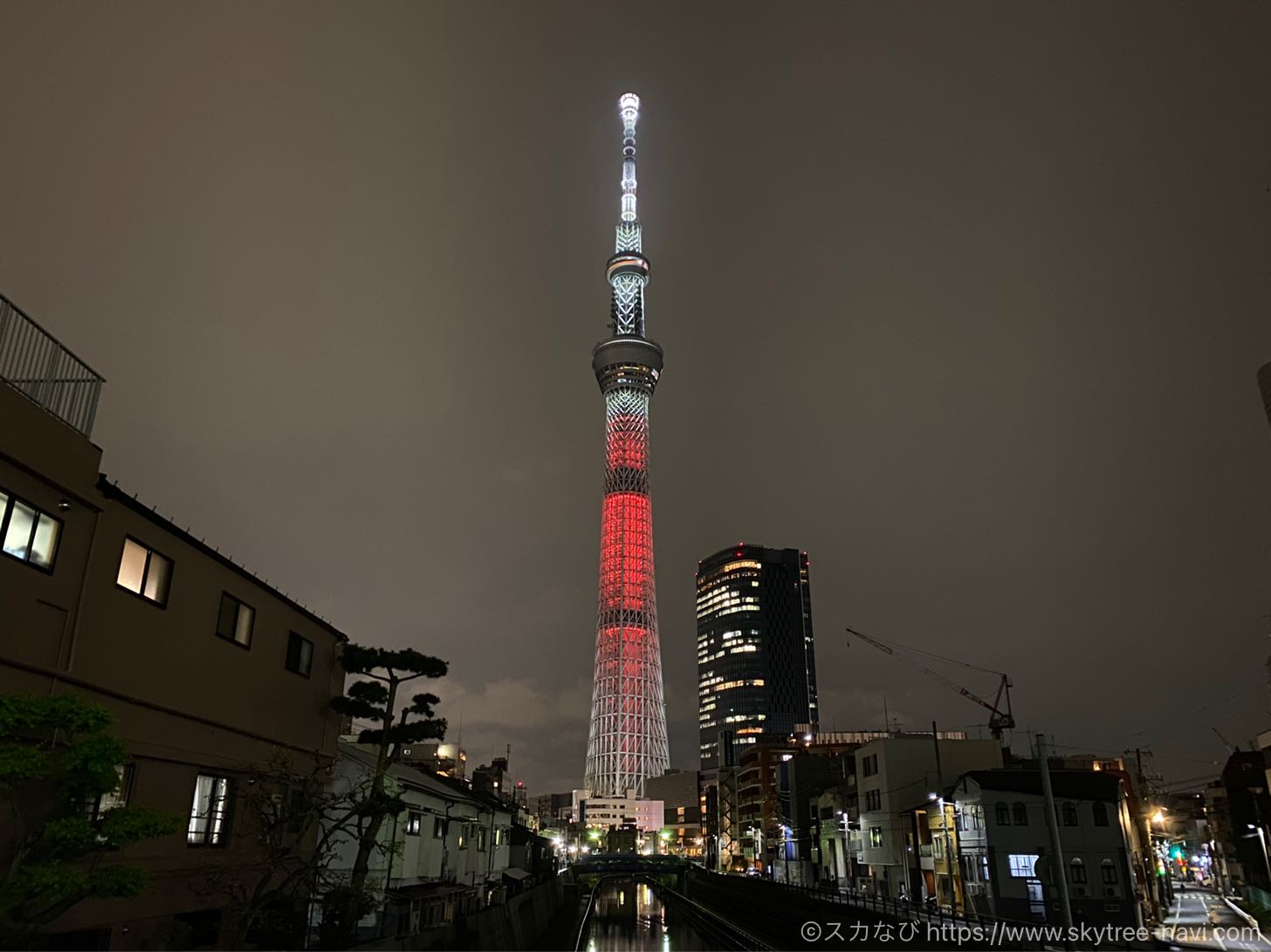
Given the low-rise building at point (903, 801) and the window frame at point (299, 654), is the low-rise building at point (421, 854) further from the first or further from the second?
the low-rise building at point (903, 801)

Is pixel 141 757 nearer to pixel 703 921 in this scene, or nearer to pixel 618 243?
pixel 703 921

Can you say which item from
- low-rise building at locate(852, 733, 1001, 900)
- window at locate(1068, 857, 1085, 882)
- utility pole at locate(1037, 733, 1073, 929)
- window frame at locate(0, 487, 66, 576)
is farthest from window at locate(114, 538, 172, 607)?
low-rise building at locate(852, 733, 1001, 900)

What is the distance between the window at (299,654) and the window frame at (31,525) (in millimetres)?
7239

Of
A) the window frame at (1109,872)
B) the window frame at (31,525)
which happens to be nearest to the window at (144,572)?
the window frame at (31,525)

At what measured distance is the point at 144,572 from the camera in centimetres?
1327

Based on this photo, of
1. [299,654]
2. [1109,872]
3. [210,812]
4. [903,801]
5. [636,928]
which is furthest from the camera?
[636,928]

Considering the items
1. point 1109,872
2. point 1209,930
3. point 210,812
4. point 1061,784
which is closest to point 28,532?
point 210,812

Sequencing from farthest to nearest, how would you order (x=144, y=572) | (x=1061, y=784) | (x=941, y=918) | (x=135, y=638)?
(x=1061, y=784) → (x=941, y=918) → (x=144, y=572) → (x=135, y=638)

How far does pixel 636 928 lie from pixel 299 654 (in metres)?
38.4

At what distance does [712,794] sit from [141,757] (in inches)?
4514

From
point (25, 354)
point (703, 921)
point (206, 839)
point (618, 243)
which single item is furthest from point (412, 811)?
point (618, 243)

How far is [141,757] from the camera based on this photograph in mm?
12828

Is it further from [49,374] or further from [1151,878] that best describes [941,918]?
[49,374]

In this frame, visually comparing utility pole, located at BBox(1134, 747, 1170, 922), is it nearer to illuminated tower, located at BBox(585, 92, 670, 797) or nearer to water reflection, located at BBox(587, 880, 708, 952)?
water reflection, located at BBox(587, 880, 708, 952)
